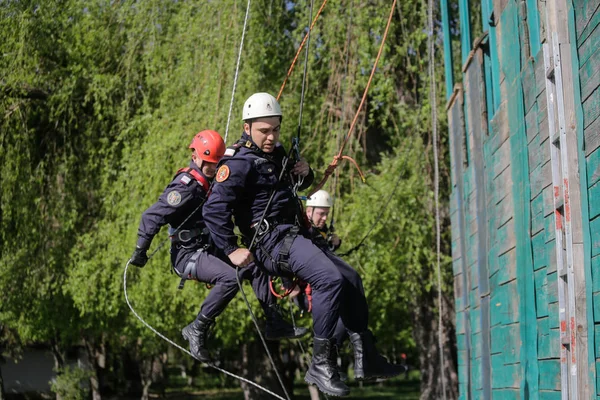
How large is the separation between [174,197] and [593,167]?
344cm

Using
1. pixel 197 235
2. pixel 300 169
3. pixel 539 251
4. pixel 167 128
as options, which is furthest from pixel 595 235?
pixel 167 128

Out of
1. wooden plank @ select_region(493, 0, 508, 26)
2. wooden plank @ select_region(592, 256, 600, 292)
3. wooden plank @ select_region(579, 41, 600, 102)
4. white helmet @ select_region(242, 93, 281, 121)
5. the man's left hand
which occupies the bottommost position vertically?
→ wooden plank @ select_region(592, 256, 600, 292)

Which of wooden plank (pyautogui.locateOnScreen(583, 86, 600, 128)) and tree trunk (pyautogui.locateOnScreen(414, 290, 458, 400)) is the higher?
wooden plank (pyautogui.locateOnScreen(583, 86, 600, 128))

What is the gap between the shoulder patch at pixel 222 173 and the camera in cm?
648

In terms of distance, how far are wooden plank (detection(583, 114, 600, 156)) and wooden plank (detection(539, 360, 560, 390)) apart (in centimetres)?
170

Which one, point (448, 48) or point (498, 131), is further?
point (448, 48)

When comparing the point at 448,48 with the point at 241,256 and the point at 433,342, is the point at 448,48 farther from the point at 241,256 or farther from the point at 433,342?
the point at 433,342

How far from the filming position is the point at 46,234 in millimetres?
18609

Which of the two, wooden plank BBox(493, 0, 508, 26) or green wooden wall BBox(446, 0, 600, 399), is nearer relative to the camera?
green wooden wall BBox(446, 0, 600, 399)

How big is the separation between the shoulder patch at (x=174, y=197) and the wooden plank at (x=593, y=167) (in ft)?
10.9

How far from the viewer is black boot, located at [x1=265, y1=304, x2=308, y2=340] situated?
7.72 metres

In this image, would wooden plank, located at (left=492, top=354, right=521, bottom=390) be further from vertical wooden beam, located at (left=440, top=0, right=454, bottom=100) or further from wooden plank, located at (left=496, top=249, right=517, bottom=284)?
vertical wooden beam, located at (left=440, top=0, right=454, bottom=100)

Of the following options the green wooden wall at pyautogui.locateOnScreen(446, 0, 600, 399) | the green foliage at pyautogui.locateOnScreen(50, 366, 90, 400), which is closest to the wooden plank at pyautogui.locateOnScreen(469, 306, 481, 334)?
the green wooden wall at pyautogui.locateOnScreen(446, 0, 600, 399)

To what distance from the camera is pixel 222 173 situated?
6508mm
